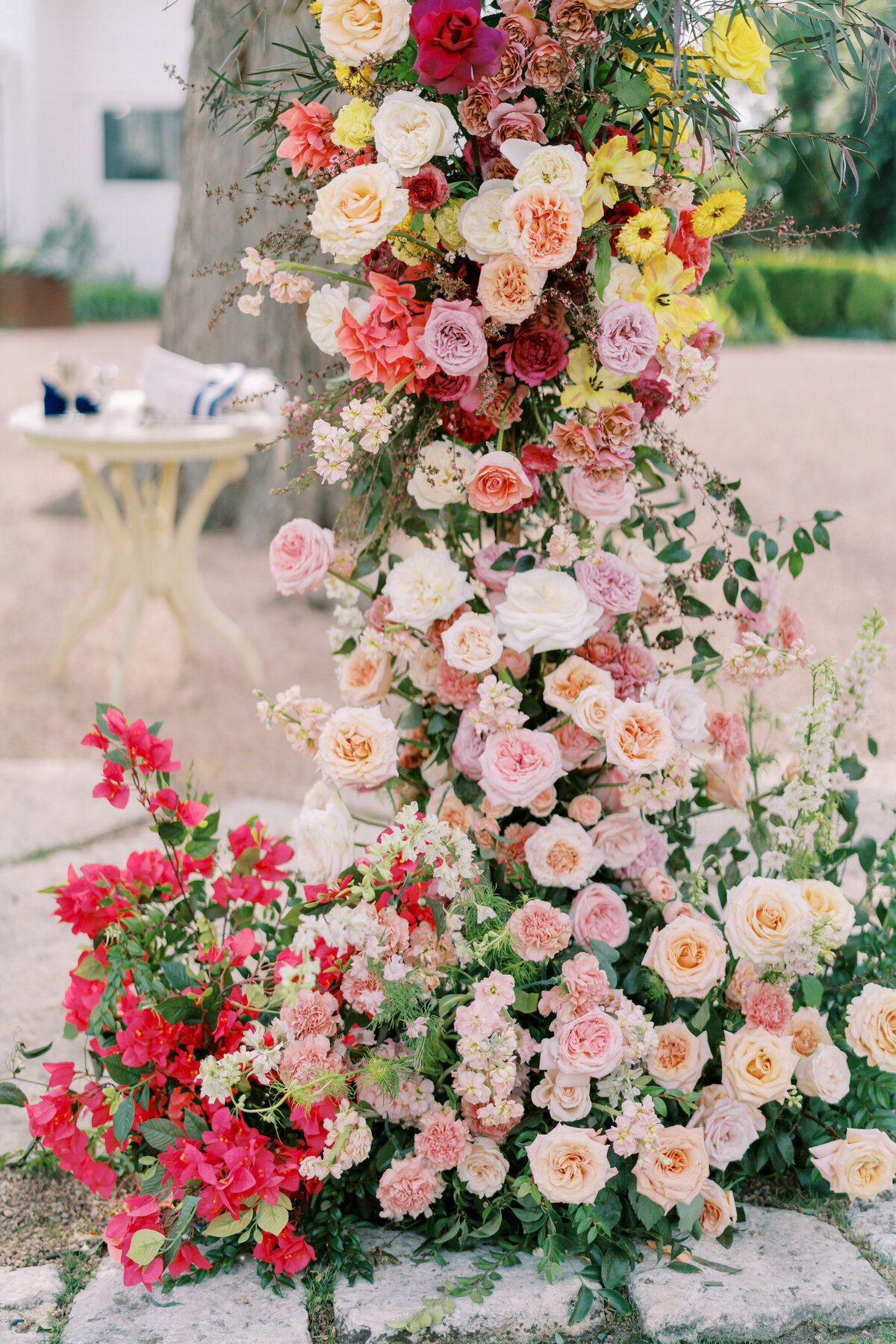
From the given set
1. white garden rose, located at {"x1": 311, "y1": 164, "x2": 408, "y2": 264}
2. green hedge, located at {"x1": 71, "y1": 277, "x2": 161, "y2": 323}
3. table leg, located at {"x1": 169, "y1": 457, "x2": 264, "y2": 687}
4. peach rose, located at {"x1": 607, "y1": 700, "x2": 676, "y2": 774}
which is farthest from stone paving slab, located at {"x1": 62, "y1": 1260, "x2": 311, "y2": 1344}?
green hedge, located at {"x1": 71, "y1": 277, "x2": 161, "y2": 323}

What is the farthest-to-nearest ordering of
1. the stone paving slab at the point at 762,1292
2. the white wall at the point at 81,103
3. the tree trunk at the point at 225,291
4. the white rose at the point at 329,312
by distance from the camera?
the white wall at the point at 81,103, the tree trunk at the point at 225,291, the white rose at the point at 329,312, the stone paving slab at the point at 762,1292

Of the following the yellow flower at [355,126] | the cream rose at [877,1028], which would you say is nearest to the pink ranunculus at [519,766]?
the cream rose at [877,1028]

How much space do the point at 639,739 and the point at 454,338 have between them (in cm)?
55

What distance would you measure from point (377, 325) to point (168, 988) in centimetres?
94

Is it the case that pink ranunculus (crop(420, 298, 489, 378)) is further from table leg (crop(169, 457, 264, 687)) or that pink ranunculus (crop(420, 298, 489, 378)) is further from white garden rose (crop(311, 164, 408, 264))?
table leg (crop(169, 457, 264, 687))

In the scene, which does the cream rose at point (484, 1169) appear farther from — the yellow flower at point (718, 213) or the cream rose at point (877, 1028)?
the yellow flower at point (718, 213)

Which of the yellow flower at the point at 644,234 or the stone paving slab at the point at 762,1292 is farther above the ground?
the yellow flower at the point at 644,234

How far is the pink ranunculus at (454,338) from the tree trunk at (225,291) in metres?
3.26

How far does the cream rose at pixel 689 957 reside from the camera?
1564 millimetres

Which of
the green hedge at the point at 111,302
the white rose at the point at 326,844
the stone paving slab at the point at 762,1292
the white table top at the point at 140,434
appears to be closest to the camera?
the stone paving slab at the point at 762,1292

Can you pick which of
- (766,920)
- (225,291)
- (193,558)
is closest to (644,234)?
(766,920)

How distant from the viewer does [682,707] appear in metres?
1.66

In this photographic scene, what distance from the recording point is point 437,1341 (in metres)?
1.46

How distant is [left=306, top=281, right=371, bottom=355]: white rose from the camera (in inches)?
62.1
